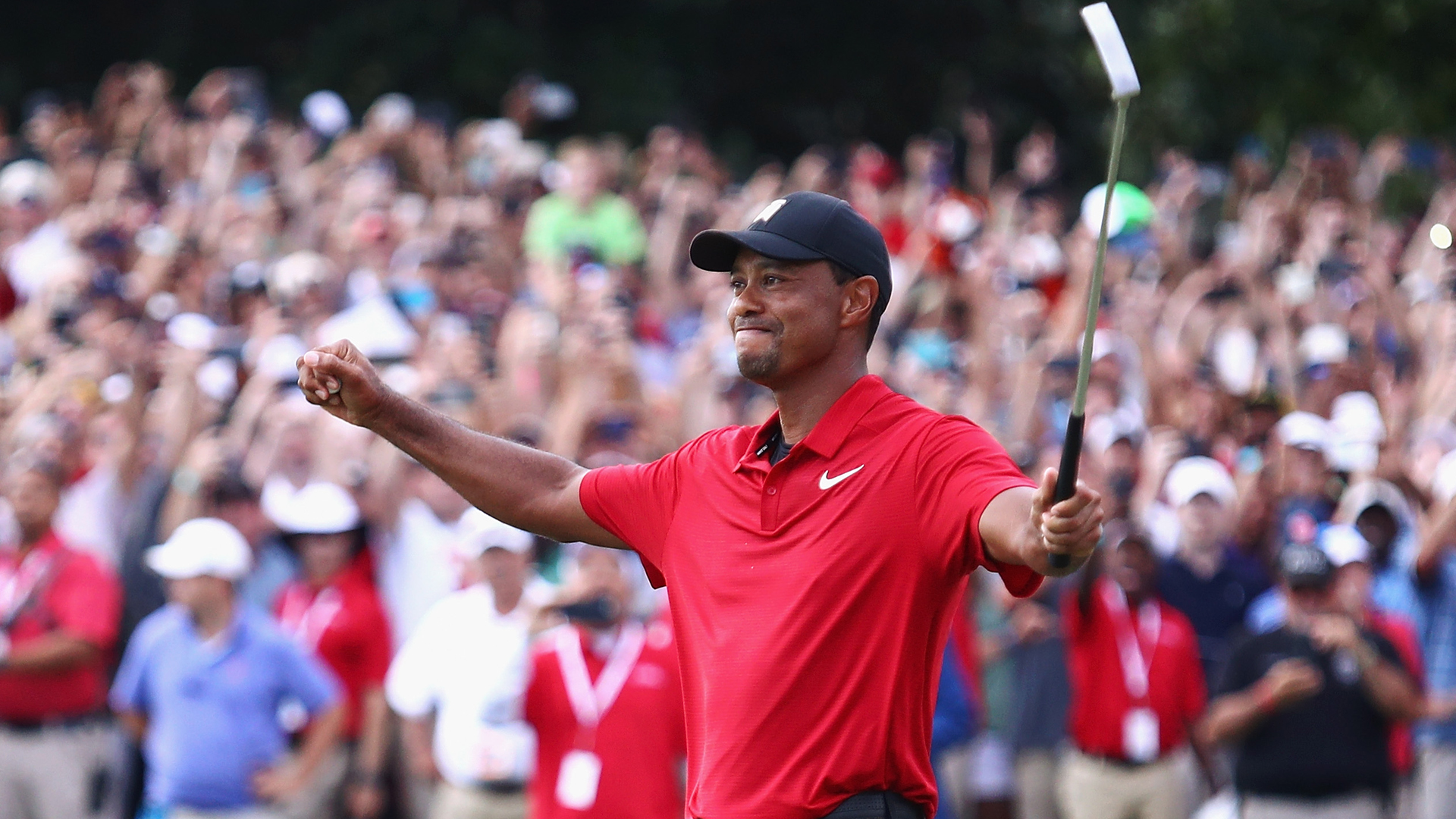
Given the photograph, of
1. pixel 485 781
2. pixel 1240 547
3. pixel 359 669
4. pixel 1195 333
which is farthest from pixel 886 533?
pixel 1195 333

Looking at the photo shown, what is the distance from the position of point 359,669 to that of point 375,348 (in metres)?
2.40

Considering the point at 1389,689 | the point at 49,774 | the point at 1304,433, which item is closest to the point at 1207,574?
the point at 1304,433

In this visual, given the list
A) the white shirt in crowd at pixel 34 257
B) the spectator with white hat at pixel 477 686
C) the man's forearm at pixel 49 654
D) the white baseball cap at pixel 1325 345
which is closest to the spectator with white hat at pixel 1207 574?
the white baseball cap at pixel 1325 345

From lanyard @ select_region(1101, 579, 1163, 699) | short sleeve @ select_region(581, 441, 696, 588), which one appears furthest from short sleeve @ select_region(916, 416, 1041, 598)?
lanyard @ select_region(1101, 579, 1163, 699)

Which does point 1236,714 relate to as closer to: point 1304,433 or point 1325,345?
point 1304,433

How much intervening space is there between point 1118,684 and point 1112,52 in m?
6.76

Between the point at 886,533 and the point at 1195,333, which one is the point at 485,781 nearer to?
the point at 886,533

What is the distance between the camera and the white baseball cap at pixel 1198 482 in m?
10.4

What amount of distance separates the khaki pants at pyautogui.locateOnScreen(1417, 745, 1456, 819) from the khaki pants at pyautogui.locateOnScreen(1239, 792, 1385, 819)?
2.64 feet

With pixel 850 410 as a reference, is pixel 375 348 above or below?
below

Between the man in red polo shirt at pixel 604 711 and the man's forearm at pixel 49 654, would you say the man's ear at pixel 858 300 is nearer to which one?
the man in red polo shirt at pixel 604 711

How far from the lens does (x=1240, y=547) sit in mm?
10812

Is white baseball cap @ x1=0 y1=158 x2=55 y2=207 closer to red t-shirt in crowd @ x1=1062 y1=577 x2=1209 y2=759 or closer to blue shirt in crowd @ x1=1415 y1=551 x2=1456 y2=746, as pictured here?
red t-shirt in crowd @ x1=1062 y1=577 x2=1209 y2=759

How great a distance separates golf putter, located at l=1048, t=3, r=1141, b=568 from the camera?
11.2 feet
